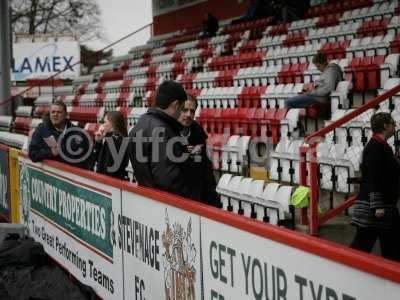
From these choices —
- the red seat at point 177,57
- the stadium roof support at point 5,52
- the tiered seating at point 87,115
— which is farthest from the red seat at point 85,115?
the red seat at point 177,57

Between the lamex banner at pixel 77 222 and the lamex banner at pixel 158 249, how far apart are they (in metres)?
0.20

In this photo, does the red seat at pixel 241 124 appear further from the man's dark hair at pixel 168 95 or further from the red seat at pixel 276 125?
the man's dark hair at pixel 168 95

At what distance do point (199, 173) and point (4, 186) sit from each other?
5.42m

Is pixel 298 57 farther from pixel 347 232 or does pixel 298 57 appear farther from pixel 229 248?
pixel 229 248

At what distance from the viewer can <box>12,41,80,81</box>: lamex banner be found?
30469 mm

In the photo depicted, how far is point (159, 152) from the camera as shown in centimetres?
409

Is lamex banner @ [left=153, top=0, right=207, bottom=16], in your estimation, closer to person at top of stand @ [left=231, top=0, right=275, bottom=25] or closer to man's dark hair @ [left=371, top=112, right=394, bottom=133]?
person at top of stand @ [left=231, top=0, right=275, bottom=25]

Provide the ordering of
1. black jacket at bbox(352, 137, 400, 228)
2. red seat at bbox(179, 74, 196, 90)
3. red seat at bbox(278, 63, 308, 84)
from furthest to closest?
red seat at bbox(179, 74, 196, 90) → red seat at bbox(278, 63, 308, 84) → black jacket at bbox(352, 137, 400, 228)

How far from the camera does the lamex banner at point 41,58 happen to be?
30469 millimetres

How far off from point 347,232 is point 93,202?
8.64ft

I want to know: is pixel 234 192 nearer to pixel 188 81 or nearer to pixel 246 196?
pixel 246 196

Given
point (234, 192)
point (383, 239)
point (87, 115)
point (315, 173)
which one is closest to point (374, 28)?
point (234, 192)

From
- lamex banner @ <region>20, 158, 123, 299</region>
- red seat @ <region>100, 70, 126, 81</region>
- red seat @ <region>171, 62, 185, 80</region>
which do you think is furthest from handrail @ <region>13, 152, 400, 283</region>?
red seat @ <region>100, 70, 126, 81</region>

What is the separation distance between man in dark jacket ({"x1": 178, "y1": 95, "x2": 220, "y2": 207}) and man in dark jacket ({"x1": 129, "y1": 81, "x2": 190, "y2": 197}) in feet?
0.26
